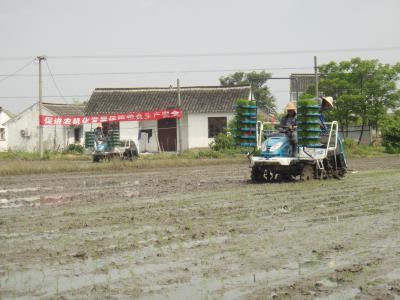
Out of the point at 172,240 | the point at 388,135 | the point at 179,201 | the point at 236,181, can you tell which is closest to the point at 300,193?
the point at 179,201

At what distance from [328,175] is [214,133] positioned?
2574cm

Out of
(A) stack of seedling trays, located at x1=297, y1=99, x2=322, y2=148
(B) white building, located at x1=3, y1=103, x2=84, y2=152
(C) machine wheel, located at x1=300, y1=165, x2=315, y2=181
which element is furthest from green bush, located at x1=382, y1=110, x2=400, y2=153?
(B) white building, located at x1=3, y1=103, x2=84, y2=152

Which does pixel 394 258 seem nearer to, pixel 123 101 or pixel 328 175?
pixel 328 175

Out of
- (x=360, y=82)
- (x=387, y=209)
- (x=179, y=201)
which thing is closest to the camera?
(x=387, y=209)

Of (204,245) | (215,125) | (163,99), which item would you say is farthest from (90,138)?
(204,245)

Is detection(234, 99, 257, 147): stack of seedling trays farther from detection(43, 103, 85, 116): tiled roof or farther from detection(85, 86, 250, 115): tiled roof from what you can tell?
detection(43, 103, 85, 116): tiled roof

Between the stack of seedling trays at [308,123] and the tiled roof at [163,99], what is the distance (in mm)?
26560

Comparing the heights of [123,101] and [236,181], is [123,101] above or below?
above

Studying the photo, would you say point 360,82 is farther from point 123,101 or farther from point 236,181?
point 236,181

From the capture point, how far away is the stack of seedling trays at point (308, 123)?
15.3 m

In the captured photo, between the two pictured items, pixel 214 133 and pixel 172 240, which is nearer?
pixel 172 240

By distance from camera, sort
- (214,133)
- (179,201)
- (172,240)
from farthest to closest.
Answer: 1. (214,133)
2. (179,201)
3. (172,240)

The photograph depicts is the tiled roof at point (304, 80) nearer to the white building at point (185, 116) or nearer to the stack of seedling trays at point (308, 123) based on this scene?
the white building at point (185, 116)

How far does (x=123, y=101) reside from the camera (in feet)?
145
